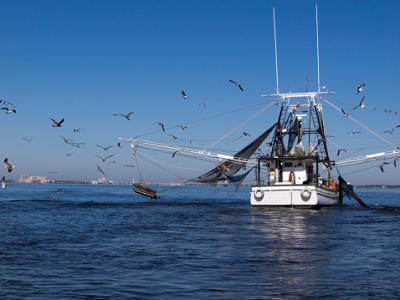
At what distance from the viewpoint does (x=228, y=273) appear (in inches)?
643

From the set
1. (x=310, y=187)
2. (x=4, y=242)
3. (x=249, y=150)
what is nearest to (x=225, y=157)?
(x=249, y=150)

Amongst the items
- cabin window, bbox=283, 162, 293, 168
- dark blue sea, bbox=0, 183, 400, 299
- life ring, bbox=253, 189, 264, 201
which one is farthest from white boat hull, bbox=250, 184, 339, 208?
dark blue sea, bbox=0, 183, 400, 299

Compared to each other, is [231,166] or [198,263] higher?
[231,166]

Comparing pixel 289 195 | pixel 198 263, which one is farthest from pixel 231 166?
pixel 198 263

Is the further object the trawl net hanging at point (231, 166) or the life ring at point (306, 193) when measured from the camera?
the trawl net hanging at point (231, 166)

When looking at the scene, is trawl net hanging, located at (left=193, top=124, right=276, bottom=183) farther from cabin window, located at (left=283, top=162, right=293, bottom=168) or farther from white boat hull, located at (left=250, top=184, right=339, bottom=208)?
white boat hull, located at (left=250, top=184, right=339, bottom=208)

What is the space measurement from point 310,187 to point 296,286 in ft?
113

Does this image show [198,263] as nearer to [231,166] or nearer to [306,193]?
[306,193]

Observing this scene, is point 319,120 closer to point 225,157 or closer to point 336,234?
point 225,157

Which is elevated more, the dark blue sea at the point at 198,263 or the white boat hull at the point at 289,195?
the white boat hull at the point at 289,195

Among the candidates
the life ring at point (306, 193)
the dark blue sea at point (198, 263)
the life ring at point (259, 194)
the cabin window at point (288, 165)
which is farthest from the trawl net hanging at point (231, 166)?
the dark blue sea at point (198, 263)

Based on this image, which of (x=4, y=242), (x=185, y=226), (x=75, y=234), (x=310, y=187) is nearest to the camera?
(x=4, y=242)

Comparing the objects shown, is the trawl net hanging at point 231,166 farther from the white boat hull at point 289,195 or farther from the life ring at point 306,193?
the life ring at point 306,193

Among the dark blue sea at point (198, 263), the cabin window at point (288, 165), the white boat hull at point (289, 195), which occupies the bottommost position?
the dark blue sea at point (198, 263)
